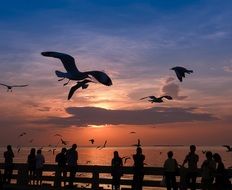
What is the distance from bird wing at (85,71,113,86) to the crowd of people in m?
5.34

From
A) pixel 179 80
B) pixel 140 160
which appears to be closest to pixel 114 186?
pixel 140 160

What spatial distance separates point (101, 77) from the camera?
12188mm

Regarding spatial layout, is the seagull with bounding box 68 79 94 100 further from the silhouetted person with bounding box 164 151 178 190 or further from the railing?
the railing

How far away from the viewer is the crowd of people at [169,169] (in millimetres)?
16047

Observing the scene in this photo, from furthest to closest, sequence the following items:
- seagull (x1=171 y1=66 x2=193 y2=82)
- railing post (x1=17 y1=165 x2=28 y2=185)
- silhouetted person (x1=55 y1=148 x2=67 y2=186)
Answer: railing post (x1=17 y1=165 x2=28 y2=185) → silhouetted person (x1=55 y1=148 x2=67 y2=186) → seagull (x1=171 y1=66 x2=193 y2=82)

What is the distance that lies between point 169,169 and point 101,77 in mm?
6963

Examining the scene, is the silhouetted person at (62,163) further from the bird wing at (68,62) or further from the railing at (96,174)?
the bird wing at (68,62)

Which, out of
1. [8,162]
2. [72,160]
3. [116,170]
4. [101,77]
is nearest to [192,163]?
[116,170]

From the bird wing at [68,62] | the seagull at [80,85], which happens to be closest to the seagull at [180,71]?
the seagull at [80,85]

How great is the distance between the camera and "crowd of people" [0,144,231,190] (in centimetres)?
1605

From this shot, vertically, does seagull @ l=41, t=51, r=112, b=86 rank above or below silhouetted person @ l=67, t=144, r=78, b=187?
above

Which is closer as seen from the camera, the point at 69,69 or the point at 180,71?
the point at 69,69

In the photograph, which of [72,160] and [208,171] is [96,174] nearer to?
[72,160]

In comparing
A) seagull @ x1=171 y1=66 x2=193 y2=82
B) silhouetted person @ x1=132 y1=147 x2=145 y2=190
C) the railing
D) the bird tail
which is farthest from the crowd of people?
the bird tail
